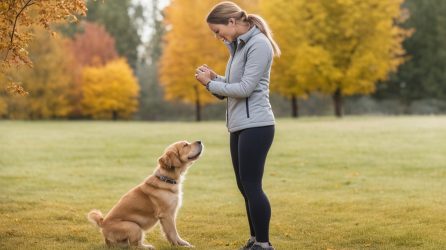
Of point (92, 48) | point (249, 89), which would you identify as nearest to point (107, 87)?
point (92, 48)

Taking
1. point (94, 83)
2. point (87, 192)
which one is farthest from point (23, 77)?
point (87, 192)

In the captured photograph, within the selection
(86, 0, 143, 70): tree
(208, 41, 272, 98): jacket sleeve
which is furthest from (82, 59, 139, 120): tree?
(208, 41, 272, 98): jacket sleeve

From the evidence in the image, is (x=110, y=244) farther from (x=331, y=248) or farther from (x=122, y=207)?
(x=331, y=248)

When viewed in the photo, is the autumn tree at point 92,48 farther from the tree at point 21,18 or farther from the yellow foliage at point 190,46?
the tree at point 21,18

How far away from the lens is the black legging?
20.4ft

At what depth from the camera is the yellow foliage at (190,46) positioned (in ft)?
137

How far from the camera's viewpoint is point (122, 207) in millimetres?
7145

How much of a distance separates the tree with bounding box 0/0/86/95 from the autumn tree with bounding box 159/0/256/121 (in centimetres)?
3258

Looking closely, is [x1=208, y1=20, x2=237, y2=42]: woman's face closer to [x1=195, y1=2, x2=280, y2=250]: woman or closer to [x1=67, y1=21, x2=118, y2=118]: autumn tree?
[x1=195, y1=2, x2=280, y2=250]: woman

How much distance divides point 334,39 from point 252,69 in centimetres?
3510

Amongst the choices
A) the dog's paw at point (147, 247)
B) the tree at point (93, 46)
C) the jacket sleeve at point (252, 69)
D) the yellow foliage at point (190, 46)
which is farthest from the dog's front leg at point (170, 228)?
the tree at point (93, 46)

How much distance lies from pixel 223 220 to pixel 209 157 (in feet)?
33.0

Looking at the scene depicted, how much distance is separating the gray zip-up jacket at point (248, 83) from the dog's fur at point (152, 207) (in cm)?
95

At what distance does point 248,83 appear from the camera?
612cm
